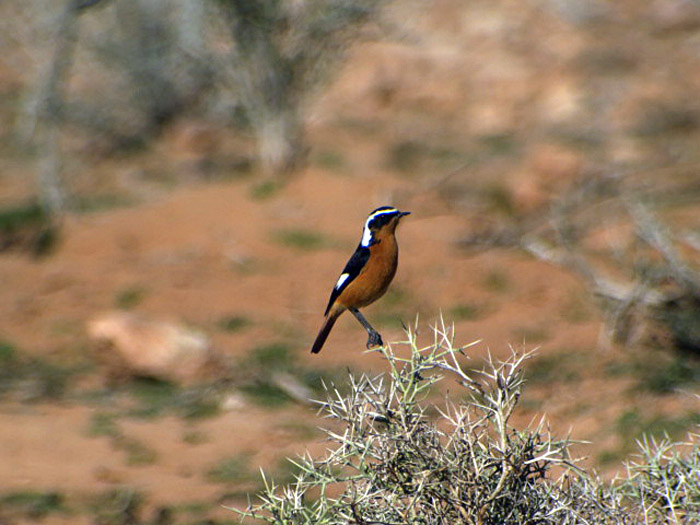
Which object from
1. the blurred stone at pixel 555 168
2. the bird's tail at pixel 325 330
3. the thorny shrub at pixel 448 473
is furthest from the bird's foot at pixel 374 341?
the blurred stone at pixel 555 168

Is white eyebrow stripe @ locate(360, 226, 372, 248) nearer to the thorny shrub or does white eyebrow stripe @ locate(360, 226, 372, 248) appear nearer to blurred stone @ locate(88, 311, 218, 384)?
the thorny shrub

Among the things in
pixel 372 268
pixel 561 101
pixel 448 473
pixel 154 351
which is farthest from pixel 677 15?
pixel 372 268

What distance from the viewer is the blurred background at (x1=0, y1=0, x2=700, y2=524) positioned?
22.9 feet

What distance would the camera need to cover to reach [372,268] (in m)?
2.54

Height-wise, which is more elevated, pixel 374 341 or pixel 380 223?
pixel 380 223

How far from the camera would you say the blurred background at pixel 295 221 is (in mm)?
6984

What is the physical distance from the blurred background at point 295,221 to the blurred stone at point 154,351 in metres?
0.02

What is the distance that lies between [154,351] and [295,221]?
3.58 metres

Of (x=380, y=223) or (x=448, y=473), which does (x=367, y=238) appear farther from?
(x=448, y=473)

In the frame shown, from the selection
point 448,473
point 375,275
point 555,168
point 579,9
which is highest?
point 579,9

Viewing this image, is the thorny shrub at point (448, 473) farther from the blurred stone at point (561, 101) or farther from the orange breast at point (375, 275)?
the blurred stone at point (561, 101)

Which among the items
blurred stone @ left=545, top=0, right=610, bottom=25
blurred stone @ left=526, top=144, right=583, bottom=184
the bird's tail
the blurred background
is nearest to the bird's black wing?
the bird's tail

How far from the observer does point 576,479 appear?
3.63 meters

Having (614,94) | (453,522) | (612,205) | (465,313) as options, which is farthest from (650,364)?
(614,94)
